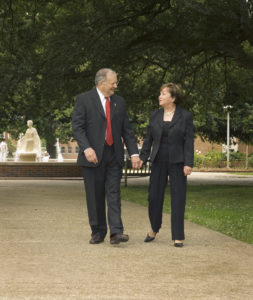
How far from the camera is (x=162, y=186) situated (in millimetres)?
7438

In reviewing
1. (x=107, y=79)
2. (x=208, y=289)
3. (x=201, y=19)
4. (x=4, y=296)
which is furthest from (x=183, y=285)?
(x=201, y=19)

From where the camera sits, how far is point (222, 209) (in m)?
12.3

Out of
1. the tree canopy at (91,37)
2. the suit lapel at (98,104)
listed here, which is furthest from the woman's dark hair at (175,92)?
the tree canopy at (91,37)

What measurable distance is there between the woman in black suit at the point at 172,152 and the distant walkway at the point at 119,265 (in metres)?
0.44

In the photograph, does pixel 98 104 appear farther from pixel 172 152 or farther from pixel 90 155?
pixel 172 152

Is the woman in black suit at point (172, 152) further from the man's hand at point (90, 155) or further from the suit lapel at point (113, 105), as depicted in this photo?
the man's hand at point (90, 155)

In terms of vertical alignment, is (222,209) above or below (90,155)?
below

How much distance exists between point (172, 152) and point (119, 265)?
1.72m

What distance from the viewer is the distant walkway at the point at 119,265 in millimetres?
4941

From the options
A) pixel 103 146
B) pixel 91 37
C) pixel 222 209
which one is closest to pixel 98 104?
pixel 103 146

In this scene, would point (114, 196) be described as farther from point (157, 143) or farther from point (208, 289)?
point (208, 289)

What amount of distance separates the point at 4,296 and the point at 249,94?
730 inches

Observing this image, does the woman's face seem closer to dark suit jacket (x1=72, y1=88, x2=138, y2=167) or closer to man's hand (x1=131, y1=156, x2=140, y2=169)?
dark suit jacket (x1=72, y1=88, x2=138, y2=167)

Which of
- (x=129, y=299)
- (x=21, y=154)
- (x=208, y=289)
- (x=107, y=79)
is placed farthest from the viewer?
(x=21, y=154)
